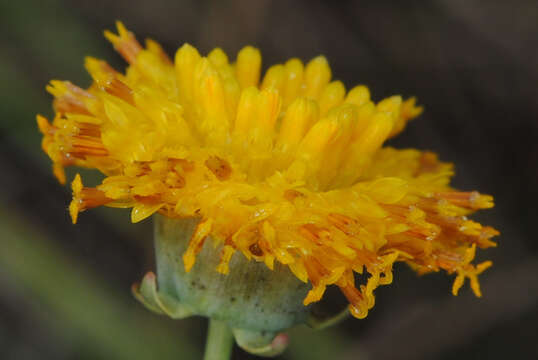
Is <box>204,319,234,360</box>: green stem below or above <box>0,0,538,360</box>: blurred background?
above

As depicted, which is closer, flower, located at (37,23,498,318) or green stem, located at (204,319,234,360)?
flower, located at (37,23,498,318)

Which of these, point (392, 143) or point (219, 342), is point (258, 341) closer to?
point (219, 342)

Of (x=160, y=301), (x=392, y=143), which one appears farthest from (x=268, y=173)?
(x=392, y=143)

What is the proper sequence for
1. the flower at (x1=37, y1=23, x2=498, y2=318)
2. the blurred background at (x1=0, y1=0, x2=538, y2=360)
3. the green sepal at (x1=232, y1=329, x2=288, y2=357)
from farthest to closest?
the blurred background at (x1=0, y1=0, x2=538, y2=360), the green sepal at (x1=232, y1=329, x2=288, y2=357), the flower at (x1=37, y1=23, x2=498, y2=318)

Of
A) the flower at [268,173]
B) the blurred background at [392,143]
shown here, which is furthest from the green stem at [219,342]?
the blurred background at [392,143]

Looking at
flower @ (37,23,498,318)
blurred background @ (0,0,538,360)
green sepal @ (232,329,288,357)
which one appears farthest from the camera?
blurred background @ (0,0,538,360)

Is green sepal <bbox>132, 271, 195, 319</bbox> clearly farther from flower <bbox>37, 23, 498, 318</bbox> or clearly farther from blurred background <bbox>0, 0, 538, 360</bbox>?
blurred background <bbox>0, 0, 538, 360</bbox>

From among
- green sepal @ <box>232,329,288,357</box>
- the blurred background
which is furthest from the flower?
the blurred background

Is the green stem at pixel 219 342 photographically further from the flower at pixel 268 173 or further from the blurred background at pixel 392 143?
the blurred background at pixel 392 143
